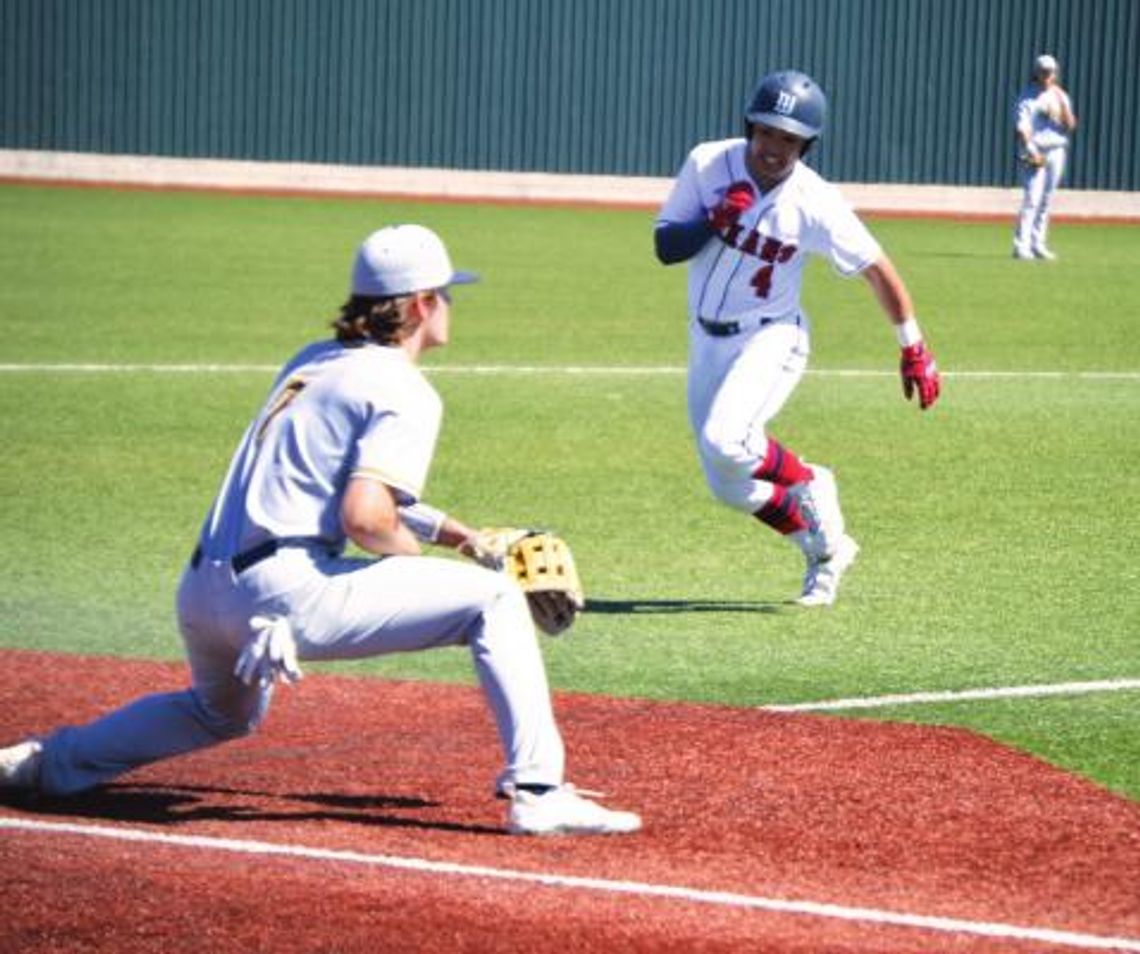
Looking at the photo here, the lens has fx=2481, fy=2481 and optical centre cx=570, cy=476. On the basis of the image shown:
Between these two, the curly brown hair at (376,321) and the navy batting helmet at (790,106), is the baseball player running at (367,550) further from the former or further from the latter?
the navy batting helmet at (790,106)

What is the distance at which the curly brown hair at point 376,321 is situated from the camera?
6.63 metres

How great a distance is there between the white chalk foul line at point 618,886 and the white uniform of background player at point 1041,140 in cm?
2426

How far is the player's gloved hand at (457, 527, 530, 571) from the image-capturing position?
6.76m

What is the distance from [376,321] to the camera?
261 inches

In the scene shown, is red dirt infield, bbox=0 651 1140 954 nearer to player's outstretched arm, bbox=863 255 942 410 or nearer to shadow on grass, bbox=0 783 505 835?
shadow on grass, bbox=0 783 505 835

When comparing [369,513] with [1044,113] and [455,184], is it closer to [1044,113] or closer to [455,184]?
[1044,113]

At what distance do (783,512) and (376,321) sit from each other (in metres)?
4.06

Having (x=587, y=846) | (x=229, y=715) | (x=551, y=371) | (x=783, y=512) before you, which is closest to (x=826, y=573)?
(x=783, y=512)

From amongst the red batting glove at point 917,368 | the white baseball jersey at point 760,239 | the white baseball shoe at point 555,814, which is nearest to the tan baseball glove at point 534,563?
the white baseball shoe at point 555,814

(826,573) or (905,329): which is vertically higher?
(905,329)

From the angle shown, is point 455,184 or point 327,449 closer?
point 327,449

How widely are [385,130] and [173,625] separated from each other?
103ft

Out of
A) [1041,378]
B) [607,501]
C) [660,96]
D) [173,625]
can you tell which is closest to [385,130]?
[660,96]

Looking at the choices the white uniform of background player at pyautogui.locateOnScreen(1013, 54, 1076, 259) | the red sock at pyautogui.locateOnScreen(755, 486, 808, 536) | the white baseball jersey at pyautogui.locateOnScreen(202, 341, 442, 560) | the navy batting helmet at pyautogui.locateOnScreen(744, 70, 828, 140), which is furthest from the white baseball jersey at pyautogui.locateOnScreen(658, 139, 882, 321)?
the white uniform of background player at pyautogui.locateOnScreen(1013, 54, 1076, 259)
